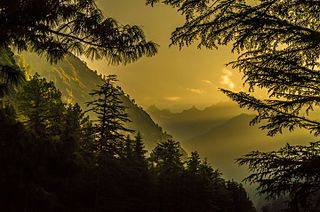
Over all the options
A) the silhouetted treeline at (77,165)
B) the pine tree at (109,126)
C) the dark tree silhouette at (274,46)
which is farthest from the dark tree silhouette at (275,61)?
the pine tree at (109,126)

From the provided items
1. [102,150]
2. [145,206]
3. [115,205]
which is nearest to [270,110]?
[102,150]

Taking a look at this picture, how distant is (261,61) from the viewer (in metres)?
6.30

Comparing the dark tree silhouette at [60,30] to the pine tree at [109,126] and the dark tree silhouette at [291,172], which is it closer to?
the dark tree silhouette at [291,172]

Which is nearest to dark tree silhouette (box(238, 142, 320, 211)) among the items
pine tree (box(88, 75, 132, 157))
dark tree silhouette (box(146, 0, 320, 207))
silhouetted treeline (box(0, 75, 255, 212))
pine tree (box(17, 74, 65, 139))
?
dark tree silhouette (box(146, 0, 320, 207))

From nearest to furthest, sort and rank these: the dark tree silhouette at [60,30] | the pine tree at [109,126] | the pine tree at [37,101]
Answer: the dark tree silhouette at [60,30], the pine tree at [109,126], the pine tree at [37,101]

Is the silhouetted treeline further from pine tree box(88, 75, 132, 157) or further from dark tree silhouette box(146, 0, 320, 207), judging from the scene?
dark tree silhouette box(146, 0, 320, 207)

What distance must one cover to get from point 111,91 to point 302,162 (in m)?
16.3

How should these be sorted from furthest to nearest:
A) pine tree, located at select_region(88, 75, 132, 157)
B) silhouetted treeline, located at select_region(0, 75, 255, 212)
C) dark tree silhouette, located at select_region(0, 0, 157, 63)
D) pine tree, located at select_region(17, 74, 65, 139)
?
pine tree, located at select_region(17, 74, 65, 139) → pine tree, located at select_region(88, 75, 132, 157) → silhouetted treeline, located at select_region(0, 75, 255, 212) → dark tree silhouette, located at select_region(0, 0, 157, 63)

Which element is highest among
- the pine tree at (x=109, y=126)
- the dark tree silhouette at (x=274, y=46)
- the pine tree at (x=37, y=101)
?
the pine tree at (x=37, y=101)

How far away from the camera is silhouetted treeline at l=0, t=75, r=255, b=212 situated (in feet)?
32.5

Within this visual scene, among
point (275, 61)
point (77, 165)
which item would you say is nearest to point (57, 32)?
point (275, 61)

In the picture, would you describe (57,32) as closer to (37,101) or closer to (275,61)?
(275,61)

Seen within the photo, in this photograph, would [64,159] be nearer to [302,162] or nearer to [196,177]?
[302,162]

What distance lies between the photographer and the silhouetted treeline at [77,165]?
9.91 m
